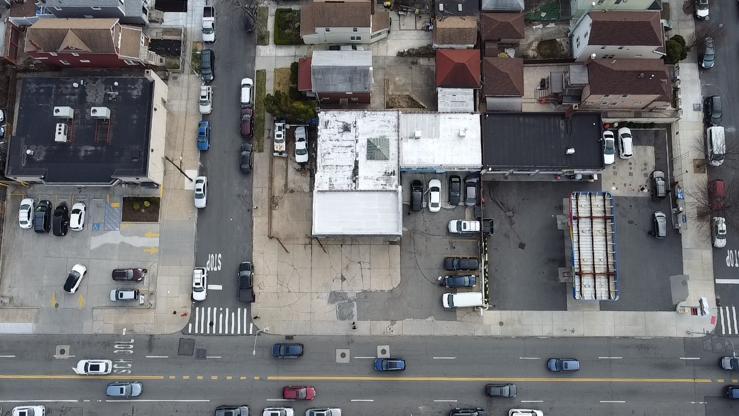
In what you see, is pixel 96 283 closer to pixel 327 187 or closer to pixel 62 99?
pixel 62 99

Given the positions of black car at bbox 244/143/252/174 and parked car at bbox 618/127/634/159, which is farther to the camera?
black car at bbox 244/143/252/174

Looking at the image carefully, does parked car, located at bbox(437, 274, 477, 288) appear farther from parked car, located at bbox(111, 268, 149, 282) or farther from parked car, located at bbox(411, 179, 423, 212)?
parked car, located at bbox(111, 268, 149, 282)

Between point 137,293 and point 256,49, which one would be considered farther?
point 256,49

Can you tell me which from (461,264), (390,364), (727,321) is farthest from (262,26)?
(727,321)

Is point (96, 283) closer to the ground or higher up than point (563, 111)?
closer to the ground

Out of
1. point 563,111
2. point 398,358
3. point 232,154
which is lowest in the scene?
point 398,358

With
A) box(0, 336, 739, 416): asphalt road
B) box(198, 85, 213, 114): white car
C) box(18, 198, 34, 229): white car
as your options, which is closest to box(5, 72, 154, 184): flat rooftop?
box(18, 198, 34, 229): white car

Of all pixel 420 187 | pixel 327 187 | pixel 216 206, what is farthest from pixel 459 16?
pixel 216 206
